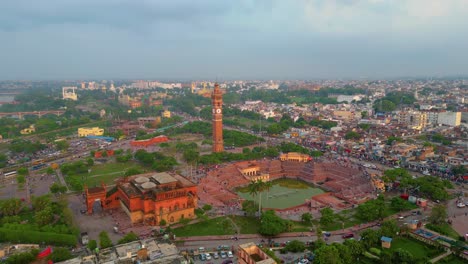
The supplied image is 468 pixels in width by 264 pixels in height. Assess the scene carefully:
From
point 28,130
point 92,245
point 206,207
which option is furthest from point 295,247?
point 28,130

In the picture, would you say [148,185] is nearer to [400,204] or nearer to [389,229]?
[389,229]

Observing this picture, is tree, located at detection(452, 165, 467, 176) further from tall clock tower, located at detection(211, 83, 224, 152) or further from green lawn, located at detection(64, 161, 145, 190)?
green lawn, located at detection(64, 161, 145, 190)

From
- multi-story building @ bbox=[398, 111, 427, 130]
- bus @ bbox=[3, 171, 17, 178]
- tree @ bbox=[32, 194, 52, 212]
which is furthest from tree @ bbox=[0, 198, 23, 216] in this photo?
multi-story building @ bbox=[398, 111, 427, 130]

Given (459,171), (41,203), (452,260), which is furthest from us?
(459,171)

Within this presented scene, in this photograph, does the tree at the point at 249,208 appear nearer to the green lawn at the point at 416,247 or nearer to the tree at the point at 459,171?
the green lawn at the point at 416,247

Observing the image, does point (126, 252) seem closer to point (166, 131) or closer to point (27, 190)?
point (27, 190)

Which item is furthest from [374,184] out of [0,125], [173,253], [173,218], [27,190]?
[0,125]

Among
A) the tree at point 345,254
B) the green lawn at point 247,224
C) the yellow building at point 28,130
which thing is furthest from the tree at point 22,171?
the tree at point 345,254
